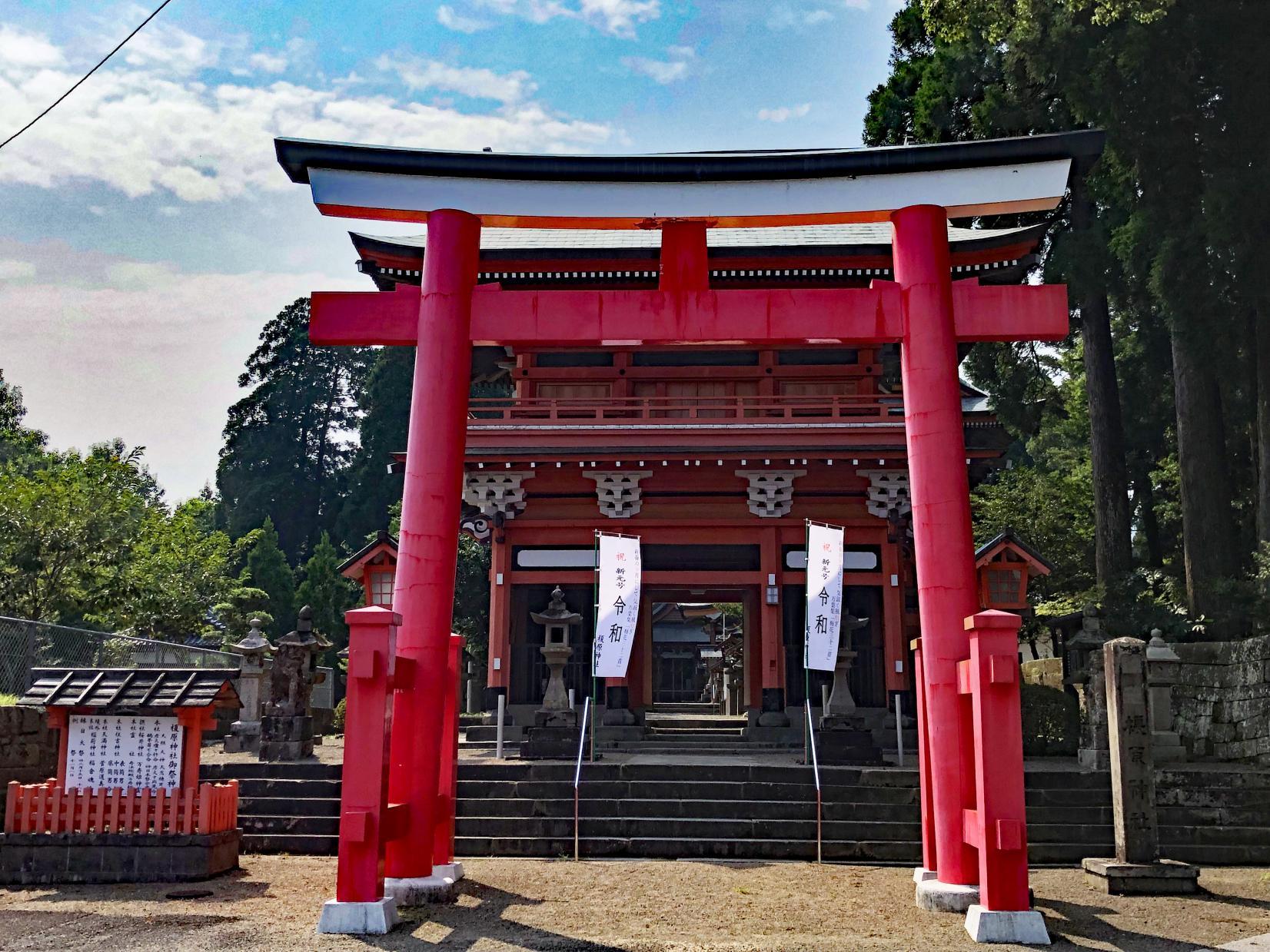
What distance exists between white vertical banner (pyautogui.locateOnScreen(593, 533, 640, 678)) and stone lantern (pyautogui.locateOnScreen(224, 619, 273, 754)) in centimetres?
556

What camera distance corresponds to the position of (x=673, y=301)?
327 inches

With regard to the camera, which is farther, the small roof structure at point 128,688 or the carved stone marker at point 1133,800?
the small roof structure at point 128,688

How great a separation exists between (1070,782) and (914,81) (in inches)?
716

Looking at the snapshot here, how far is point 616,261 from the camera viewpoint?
55.5ft

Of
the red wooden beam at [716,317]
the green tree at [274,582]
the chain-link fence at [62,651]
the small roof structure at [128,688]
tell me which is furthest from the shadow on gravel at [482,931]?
the green tree at [274,582]

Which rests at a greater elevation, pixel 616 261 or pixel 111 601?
pixel 616 261

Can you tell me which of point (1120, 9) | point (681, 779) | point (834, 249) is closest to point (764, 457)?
point (834, 249)

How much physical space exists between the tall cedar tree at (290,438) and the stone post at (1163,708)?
47021mm

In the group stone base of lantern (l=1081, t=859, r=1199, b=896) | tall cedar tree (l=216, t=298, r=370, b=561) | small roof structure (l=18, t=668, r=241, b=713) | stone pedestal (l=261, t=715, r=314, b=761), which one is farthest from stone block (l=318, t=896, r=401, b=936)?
tall cedar tree (l=216, t=298, r=370, b=561)

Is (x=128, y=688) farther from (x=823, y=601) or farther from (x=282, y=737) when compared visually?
(x=823, y=601)

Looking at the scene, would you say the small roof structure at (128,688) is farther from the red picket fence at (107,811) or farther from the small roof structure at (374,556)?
the small roof structure at (374,556)

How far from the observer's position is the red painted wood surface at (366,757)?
686 centimetres

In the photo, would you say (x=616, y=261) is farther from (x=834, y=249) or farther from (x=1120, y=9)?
Answer: (x=1120, y=9)

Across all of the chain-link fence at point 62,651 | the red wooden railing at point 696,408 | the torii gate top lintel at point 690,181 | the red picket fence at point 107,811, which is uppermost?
the red wooden railing at point 696,408
